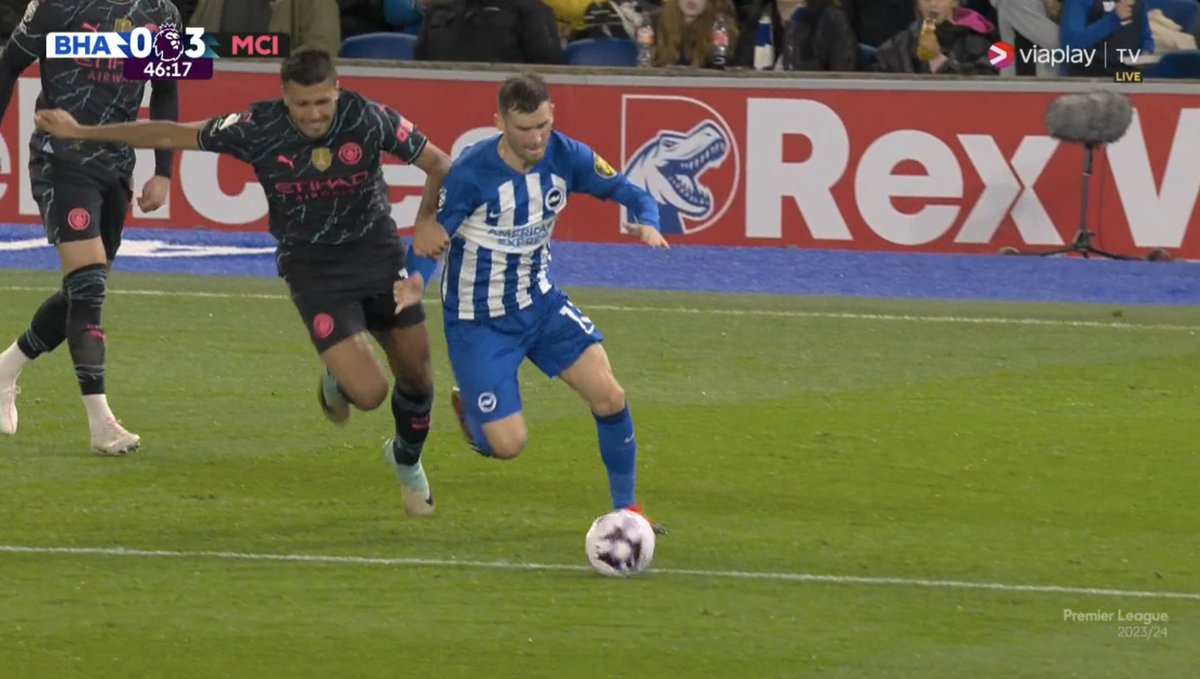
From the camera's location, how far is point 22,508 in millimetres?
8750

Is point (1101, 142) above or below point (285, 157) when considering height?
below

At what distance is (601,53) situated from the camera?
55.4ft

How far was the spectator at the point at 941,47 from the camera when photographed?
16.3 metres

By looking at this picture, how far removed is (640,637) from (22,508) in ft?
9.32

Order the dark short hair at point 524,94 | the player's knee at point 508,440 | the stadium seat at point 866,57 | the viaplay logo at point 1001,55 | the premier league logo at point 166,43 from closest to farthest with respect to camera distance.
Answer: the dark short hair at point 524,94, the player's knee at point 508,440, the premier league logo at point 166,43, the viaplay logo at point 1001,55, the stadium seat at point 866,57

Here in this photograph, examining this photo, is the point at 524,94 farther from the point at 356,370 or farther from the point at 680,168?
the point at 680,168

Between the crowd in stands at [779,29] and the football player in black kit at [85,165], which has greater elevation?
the football player in black kit at [85,165]

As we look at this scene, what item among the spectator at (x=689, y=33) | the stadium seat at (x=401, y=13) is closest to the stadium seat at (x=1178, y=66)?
the spectator at (x=689, y=33)

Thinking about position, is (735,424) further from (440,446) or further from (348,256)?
(348,256)

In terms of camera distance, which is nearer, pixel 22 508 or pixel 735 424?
pixel 22 508

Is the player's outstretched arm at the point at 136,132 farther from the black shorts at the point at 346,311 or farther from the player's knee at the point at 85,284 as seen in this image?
the player's knee at the point at 85,284

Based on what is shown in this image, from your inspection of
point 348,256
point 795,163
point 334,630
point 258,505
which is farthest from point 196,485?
point 795,163

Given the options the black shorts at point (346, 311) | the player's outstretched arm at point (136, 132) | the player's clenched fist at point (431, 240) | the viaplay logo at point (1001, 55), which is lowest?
the viaplay logo at point (1001, 55)

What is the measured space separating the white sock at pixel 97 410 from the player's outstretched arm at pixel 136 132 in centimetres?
150
